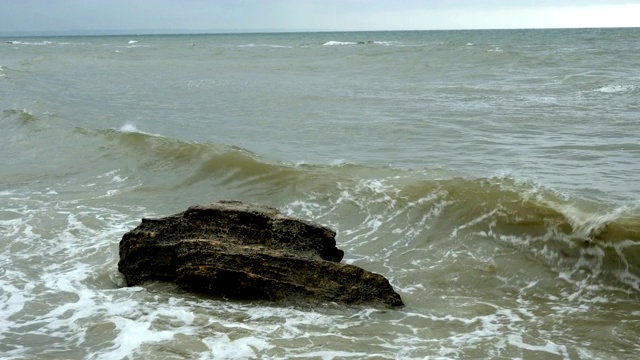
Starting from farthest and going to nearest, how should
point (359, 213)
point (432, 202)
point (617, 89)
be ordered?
point (617, 89) → point (359, 213) → point (432, 202)

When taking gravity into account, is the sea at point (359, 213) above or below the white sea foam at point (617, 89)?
below

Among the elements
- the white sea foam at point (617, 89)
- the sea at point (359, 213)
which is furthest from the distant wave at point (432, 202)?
the white sea foam at point (617, 89)

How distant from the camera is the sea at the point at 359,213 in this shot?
5.81 metres

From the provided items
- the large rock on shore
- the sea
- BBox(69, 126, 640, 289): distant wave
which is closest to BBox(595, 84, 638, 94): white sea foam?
the sea

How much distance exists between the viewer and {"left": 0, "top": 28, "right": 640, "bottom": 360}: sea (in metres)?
5.81

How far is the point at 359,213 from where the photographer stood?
31.7 ft

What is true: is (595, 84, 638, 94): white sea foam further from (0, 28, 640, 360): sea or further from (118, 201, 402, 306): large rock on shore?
(118, 201, 402, 306): large rock on shore

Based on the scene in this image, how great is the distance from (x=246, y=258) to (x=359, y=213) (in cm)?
342

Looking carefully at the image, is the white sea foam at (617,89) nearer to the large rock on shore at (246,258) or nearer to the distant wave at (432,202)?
the distant wave at (432,202)

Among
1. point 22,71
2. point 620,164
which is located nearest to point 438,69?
point 22,71

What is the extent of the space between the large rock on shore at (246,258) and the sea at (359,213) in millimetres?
147

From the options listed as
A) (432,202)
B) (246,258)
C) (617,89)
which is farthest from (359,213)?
(617,89)

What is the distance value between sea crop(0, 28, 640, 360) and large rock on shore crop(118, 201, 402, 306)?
0.48 feet

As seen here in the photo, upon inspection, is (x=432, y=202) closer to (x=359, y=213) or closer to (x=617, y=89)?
(x=359, y=213)
